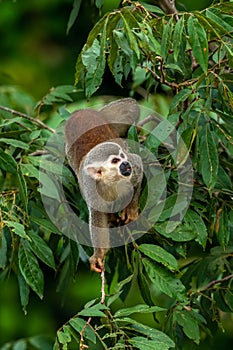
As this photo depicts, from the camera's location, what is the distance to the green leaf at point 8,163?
8.05 ft

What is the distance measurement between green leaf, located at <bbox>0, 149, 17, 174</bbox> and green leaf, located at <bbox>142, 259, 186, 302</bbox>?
0.54 meters

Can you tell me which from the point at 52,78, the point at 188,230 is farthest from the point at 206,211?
the point at 52,78

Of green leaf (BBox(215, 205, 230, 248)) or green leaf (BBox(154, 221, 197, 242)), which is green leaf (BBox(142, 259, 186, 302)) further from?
green leaf (BBox(215, 205, 230, 248))

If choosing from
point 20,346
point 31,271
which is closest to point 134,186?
point 31,271

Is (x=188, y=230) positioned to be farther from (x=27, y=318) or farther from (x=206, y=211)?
(x=27, y=318)

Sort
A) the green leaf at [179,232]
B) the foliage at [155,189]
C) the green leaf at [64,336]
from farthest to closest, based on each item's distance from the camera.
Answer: the green leaf at [179,232]
the foliage at [155,189]
the green leaf at [64,336]

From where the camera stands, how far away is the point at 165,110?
334 centimetres

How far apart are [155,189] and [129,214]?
0.17m

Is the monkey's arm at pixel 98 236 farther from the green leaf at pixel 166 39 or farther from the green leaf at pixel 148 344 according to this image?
the green leaf at pixel 166 39

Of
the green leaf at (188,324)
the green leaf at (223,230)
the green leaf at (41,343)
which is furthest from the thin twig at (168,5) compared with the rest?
the green leaf at (41,343)

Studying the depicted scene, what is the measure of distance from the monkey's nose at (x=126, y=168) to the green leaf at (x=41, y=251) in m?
0.32

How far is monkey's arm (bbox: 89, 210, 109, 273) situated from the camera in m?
2.45

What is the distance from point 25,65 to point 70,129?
10.1 feet

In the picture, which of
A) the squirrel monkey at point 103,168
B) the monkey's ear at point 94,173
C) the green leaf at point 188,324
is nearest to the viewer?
the green leaf at point 188,324
